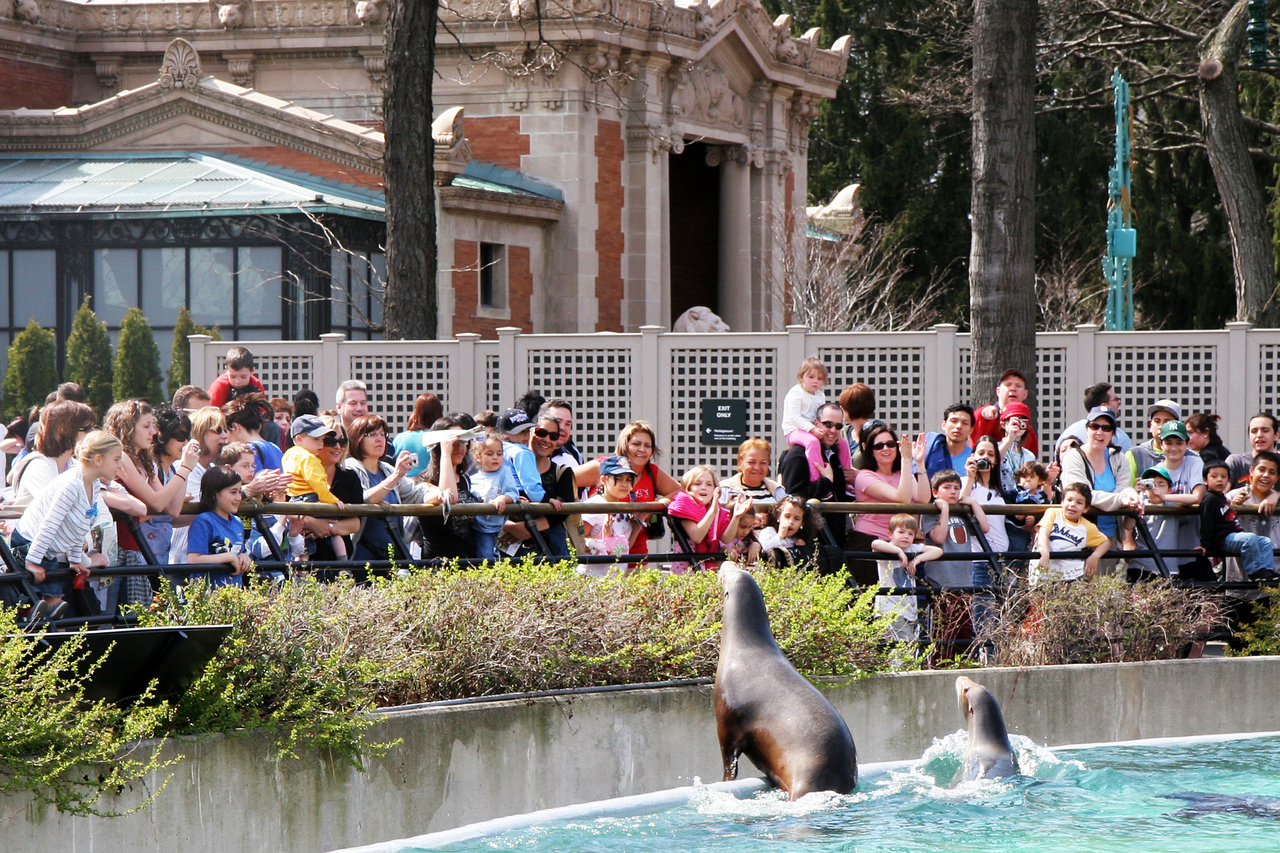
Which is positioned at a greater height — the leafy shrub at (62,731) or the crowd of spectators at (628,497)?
the crowd of spectators at (628,497)

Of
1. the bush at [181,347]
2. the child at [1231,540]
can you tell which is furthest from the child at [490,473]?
the bush at [181,347]

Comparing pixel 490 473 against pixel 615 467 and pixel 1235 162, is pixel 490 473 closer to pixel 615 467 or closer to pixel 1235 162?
pixel 615 467

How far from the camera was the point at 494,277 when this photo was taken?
3622cm

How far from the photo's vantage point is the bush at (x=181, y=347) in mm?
30094

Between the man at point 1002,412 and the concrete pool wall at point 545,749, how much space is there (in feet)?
11.3

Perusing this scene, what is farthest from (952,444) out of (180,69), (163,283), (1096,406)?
(180,69)

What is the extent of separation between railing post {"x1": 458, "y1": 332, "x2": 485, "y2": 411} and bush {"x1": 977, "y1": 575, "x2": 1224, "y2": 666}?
27.5 ft

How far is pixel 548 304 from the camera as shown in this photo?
1478 inches

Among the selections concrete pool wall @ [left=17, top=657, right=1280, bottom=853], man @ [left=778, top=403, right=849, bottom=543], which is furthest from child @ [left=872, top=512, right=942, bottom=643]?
concrete pool wall @ [left=17, top=657, right=1280, bottom=853]

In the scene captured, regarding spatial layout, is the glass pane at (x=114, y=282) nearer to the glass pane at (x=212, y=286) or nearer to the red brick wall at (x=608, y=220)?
the glass pane at (x=212, y=286)

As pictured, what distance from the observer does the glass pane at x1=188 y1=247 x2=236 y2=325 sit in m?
31.3

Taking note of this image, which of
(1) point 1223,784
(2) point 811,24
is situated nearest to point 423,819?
(1) point 1223,784

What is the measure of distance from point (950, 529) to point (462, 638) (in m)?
3.93

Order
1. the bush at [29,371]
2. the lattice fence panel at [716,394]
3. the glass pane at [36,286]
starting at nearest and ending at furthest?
the lattice fence panel at [716,394], the bush at [29,371], the glass pane at [36,286]
